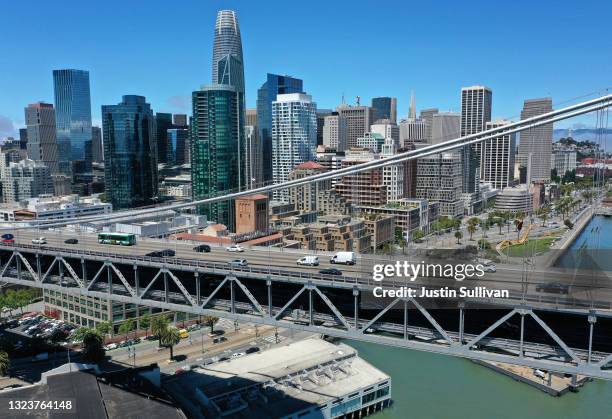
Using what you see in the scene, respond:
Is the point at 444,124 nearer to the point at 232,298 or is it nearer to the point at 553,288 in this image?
the point at 553,288

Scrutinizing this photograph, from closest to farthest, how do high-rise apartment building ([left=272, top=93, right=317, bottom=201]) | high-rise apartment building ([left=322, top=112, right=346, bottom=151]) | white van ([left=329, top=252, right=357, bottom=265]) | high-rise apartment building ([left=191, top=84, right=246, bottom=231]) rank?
white van ([left=329, top=252, right=357, bottom=265]) < high-rise apartment building ([left=191, top=84, right=246, bottom=231]) < high-rise apartment building ([left=272, top=93, right=317, bottom=201]) < high-rise apartment building ([left=322, top=112, right=346, bottom=151])

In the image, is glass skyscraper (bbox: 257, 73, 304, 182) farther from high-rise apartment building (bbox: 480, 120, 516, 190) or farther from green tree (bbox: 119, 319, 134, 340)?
green tree (bbox: 119, 319, 134, 340)

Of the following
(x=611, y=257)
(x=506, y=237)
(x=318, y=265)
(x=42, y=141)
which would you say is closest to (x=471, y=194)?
(x=506, y=237)

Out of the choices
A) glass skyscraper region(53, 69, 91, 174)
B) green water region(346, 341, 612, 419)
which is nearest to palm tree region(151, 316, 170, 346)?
green water region(346, 341, 612, 419)

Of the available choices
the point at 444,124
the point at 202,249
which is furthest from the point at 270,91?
the point at 202,249

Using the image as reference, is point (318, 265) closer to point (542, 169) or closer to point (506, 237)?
point (506, 237)
